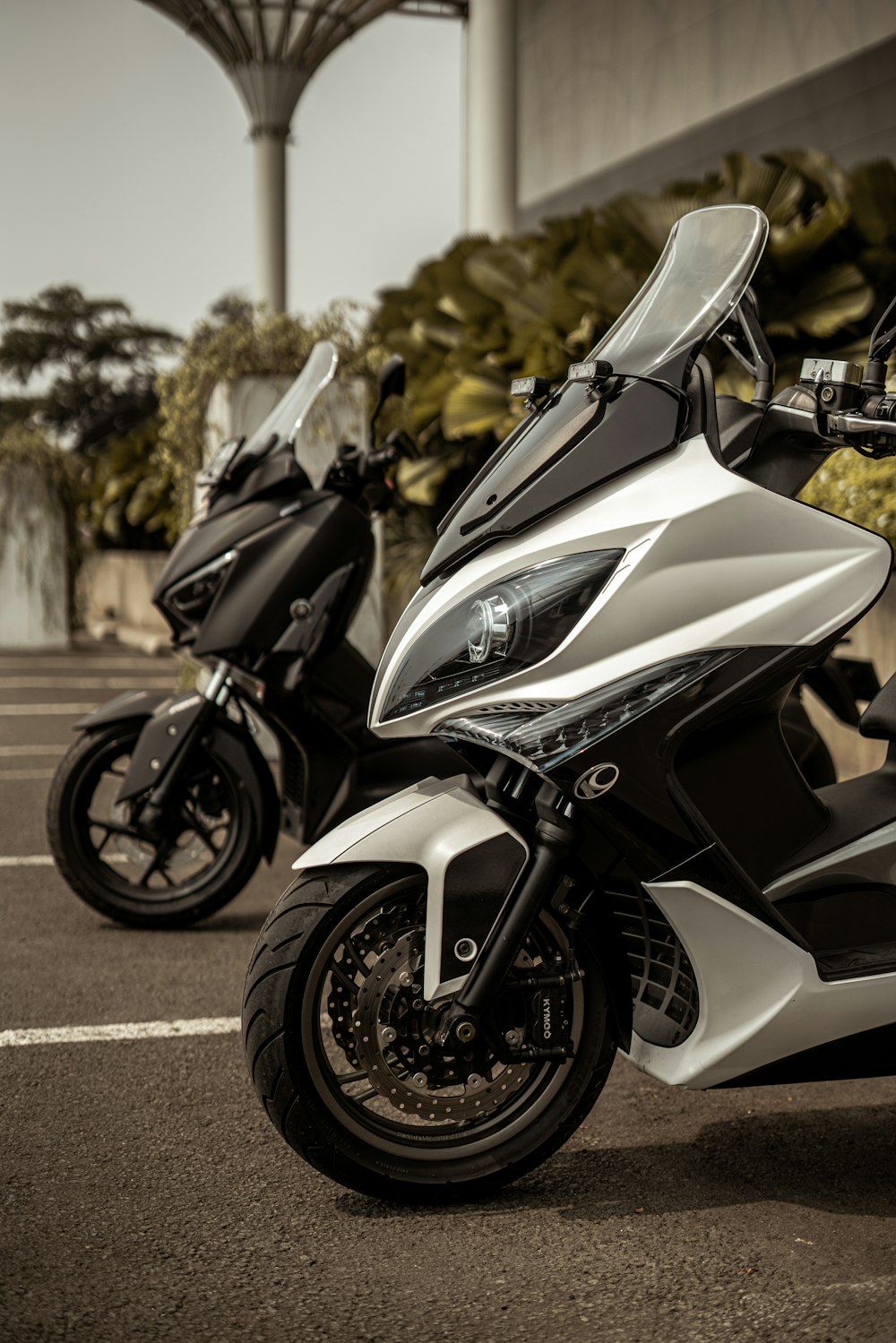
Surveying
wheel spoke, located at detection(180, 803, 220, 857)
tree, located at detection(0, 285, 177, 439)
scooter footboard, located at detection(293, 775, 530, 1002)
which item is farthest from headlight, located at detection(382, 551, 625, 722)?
tree, located at detection(0, 285, 177, 439)

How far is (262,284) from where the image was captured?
2683cm

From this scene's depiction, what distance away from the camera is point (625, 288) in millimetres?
8828

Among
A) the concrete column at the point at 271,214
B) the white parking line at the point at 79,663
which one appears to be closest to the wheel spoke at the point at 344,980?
the white parking line at the point at 79,663

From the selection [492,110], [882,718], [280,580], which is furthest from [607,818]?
[492,110]

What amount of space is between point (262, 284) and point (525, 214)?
5.11 metres

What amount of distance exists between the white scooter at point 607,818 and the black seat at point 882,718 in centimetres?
21

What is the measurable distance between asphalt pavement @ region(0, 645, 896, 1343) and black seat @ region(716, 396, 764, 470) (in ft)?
4.14

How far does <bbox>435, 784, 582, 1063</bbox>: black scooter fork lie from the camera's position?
2.48 meters

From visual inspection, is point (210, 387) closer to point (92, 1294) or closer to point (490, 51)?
point (92, 1294)

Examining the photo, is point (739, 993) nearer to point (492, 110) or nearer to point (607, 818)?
point (607, 818)

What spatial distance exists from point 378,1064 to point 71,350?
165 feet

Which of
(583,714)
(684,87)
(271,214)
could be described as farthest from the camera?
(271,214)

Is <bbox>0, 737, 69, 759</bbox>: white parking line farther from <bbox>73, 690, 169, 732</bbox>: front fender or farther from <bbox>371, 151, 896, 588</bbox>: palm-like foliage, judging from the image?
<bbox>73, 690, 169, 732</bbox>: front fender

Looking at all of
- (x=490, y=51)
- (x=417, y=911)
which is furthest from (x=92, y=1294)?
(x=490, y=51)
